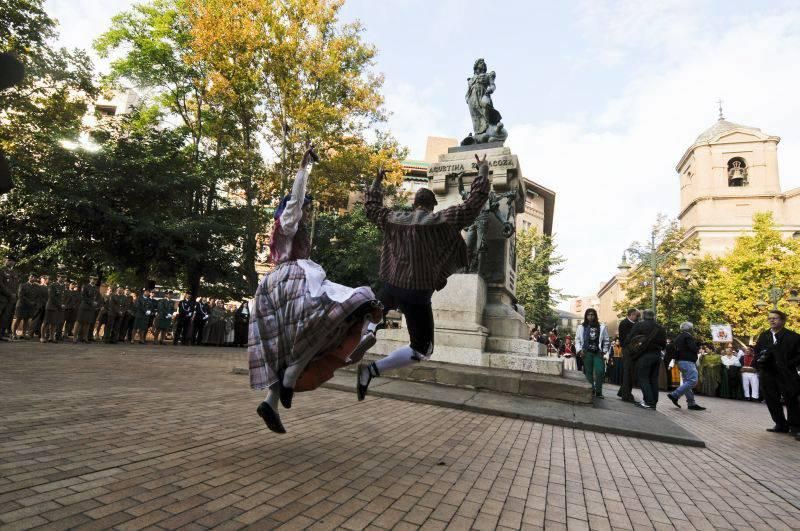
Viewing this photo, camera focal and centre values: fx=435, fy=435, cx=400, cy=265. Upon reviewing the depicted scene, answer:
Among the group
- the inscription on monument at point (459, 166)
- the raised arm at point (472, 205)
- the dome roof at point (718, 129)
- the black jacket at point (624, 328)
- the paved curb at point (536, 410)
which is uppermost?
the dome roof at point (718, 129)

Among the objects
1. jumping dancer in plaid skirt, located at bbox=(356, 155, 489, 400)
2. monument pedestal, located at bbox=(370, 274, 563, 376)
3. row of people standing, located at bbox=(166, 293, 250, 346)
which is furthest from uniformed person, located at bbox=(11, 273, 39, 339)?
jumping dancer in plaid skirt, located at bbox=(356, 155, 489, 400)

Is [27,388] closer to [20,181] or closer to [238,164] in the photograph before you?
[20,181]

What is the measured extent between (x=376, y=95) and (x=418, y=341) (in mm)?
20724

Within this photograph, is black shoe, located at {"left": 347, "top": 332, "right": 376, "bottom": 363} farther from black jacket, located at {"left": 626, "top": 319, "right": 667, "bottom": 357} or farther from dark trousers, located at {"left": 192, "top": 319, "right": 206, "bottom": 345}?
dark trousers, located at {"left": 192, "top": 319, "right": 206, "bottom": 345}

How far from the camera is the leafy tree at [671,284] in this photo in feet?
103

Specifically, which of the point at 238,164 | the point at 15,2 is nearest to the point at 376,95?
the point at 238,164

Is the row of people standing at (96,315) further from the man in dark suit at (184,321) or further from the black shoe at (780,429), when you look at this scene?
the black shoe at (780,429)

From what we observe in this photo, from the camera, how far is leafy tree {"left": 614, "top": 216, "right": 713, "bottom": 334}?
103 ft

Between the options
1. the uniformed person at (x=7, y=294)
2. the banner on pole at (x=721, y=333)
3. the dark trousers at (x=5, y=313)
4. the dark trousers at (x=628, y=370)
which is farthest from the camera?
the banner on pole at (x=721, y=333)

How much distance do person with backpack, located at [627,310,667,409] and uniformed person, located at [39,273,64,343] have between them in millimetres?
15780

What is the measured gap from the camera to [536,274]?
36.5 metres

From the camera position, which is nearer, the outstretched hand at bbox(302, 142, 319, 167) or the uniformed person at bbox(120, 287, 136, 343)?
the outstretched hand at bbox(302, 142, 319, 167)

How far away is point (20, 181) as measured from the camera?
54.8 feet

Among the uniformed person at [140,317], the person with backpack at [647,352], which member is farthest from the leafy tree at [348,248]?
the person with backpack at [647,352]
